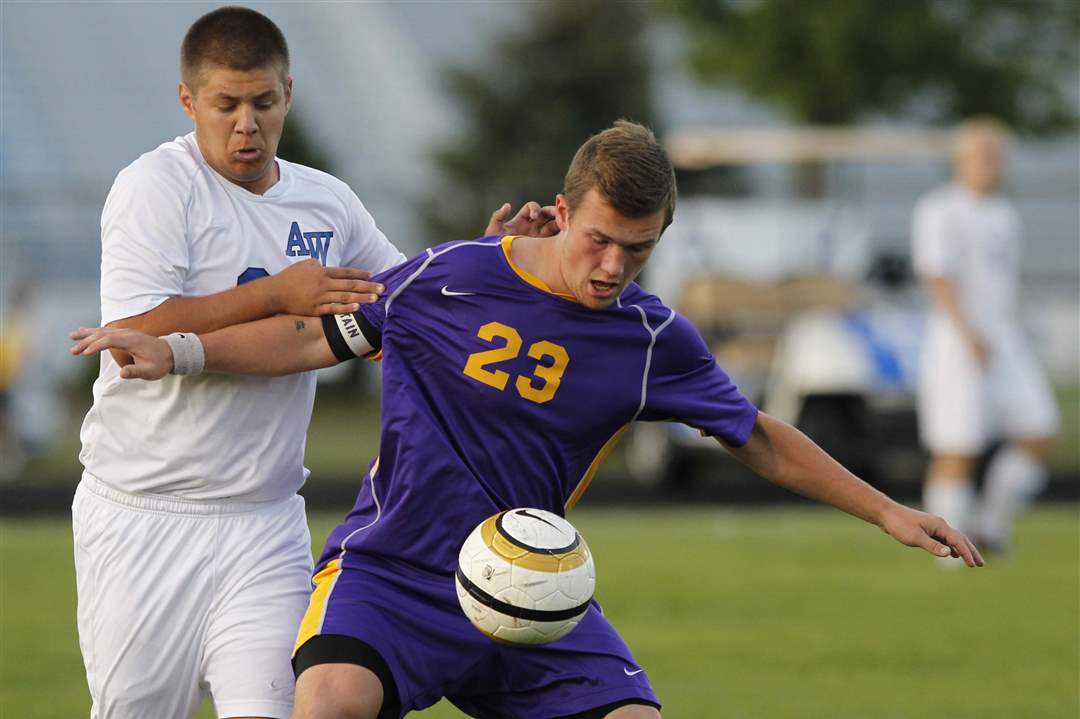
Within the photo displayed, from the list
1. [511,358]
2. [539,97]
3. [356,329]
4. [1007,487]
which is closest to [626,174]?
[511,358]

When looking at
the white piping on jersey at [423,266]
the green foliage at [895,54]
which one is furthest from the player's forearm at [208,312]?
the green foliage at [895,54]

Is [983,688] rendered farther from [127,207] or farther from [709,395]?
[127,207]

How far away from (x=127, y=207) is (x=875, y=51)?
22.0 meters

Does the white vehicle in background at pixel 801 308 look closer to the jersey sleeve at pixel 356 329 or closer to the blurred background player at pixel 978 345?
the blurred background player at pixel 978 345

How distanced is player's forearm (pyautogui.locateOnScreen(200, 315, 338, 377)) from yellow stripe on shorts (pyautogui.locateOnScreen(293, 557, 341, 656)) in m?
0.55

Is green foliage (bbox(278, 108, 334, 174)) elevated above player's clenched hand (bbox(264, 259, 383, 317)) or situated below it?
below

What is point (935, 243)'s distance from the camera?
1195 cm

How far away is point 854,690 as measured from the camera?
827 centimetres

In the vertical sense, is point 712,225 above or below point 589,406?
below

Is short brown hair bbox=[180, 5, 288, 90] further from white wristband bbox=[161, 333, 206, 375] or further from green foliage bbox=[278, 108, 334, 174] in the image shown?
green foliage bbox=[278, 108, 334, 174]

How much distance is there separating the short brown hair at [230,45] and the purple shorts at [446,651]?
53.2 inches

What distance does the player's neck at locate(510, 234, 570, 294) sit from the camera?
15.5ft

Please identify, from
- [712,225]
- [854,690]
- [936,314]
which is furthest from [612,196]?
[712,225]

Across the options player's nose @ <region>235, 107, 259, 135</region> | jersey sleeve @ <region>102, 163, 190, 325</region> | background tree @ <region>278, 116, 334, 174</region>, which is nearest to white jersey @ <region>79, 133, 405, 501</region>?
jersey sleeve @ <region>102, 163, 190, 325</region>
